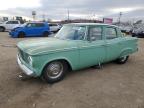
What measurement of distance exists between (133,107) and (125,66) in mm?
3183

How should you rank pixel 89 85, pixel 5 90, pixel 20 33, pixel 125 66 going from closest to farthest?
1. pixel 5 90
2. pixel 89 85
3. pixel 125 66
4. pixel 20 33

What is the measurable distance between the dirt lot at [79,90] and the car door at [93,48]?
467 mm

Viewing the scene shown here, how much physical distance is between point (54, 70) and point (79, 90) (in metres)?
0.93

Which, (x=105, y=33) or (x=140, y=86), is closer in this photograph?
(x=140, y=86)

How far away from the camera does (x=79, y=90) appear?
4578 mm

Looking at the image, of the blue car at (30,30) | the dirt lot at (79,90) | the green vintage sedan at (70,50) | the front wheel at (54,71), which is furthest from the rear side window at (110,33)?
the blue car at (30,30)

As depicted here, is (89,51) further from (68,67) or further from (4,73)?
(4,73)

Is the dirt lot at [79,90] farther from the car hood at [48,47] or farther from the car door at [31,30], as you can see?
the car door at [31,30]

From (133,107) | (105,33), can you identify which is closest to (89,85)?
(133,107)

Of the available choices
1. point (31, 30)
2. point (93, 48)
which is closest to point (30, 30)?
point (31, 30)

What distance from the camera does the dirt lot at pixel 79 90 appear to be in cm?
395

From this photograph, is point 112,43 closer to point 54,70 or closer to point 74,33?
point 74,33

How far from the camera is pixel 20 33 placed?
56.2ft

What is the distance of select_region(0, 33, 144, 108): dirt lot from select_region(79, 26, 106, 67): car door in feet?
1.53
